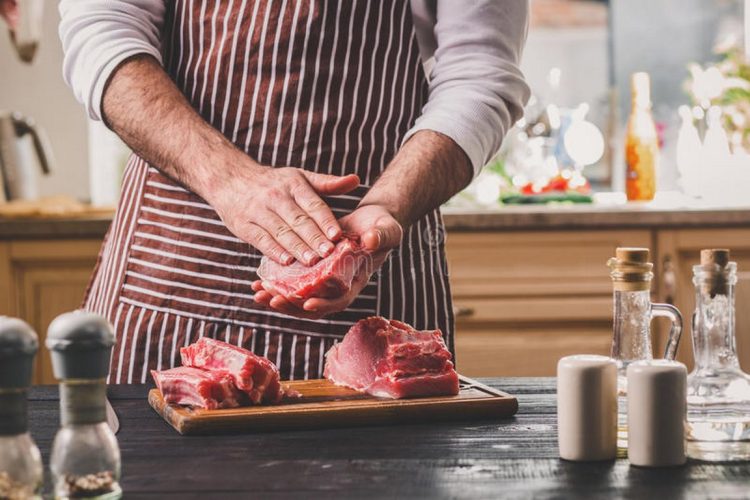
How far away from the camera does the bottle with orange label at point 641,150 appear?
2.96m

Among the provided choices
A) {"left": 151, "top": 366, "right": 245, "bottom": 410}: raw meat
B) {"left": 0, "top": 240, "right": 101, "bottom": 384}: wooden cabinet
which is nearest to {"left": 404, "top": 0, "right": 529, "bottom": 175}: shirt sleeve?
{"left": 151, "top": 366, "right": 245, "bottom": 410}: raw meat

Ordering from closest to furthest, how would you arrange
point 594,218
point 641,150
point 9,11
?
1. point 594,218
2. point 9,11
3. point 641,150

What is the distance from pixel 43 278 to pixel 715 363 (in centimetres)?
203

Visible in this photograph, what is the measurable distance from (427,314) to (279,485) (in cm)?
75

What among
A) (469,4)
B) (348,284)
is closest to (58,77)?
(469,4)

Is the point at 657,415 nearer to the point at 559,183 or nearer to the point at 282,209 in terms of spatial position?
the point at 282,209

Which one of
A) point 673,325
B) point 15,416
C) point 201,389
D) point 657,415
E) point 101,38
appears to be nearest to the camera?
point 15,416

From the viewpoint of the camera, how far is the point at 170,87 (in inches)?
59.1

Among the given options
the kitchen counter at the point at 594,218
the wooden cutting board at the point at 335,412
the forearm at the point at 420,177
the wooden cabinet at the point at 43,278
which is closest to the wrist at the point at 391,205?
the forearm at the point at 420,177

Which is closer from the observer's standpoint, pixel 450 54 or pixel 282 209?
pixel 282 209

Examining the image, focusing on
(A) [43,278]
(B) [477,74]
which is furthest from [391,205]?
(A) [43,278]

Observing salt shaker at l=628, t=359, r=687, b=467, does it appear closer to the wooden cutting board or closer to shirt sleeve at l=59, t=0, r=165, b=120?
the wooden cutting board

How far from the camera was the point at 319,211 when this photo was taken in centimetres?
128

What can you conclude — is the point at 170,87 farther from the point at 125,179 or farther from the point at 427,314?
the point at 427,314
